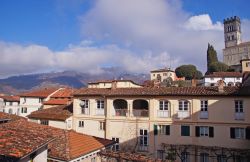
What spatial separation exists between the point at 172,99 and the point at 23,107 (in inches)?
1709

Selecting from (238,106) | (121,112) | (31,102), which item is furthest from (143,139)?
(31,102)

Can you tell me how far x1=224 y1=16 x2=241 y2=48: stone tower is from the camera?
168 metres

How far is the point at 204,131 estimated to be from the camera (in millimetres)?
31375

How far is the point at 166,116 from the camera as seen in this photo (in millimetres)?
33250

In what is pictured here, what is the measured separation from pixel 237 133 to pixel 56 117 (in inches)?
966

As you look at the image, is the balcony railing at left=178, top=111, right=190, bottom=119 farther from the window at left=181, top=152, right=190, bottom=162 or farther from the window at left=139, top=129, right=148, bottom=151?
the window at left=139, top=129, right=148, bottom=151

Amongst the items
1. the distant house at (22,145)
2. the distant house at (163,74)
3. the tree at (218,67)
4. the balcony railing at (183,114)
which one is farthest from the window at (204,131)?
the tree at (218,67)

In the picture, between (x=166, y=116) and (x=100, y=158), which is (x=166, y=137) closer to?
(x=166, y=116)

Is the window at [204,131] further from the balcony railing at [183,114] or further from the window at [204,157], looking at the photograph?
the window at [204,157]

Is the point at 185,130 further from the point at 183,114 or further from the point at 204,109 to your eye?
the point at 204,109

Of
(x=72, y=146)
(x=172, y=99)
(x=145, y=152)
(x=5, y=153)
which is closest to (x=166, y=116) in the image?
Result: (x=172, y=99)

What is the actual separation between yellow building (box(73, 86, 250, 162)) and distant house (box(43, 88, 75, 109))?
18.7 m

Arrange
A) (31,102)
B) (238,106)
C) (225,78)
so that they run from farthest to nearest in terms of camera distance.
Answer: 1. (225,78)
2. (31,102)
3. (238,106)

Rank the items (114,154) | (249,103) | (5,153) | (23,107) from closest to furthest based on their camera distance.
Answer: (5,153) < (114,154) < (249,103) < (23,107)
